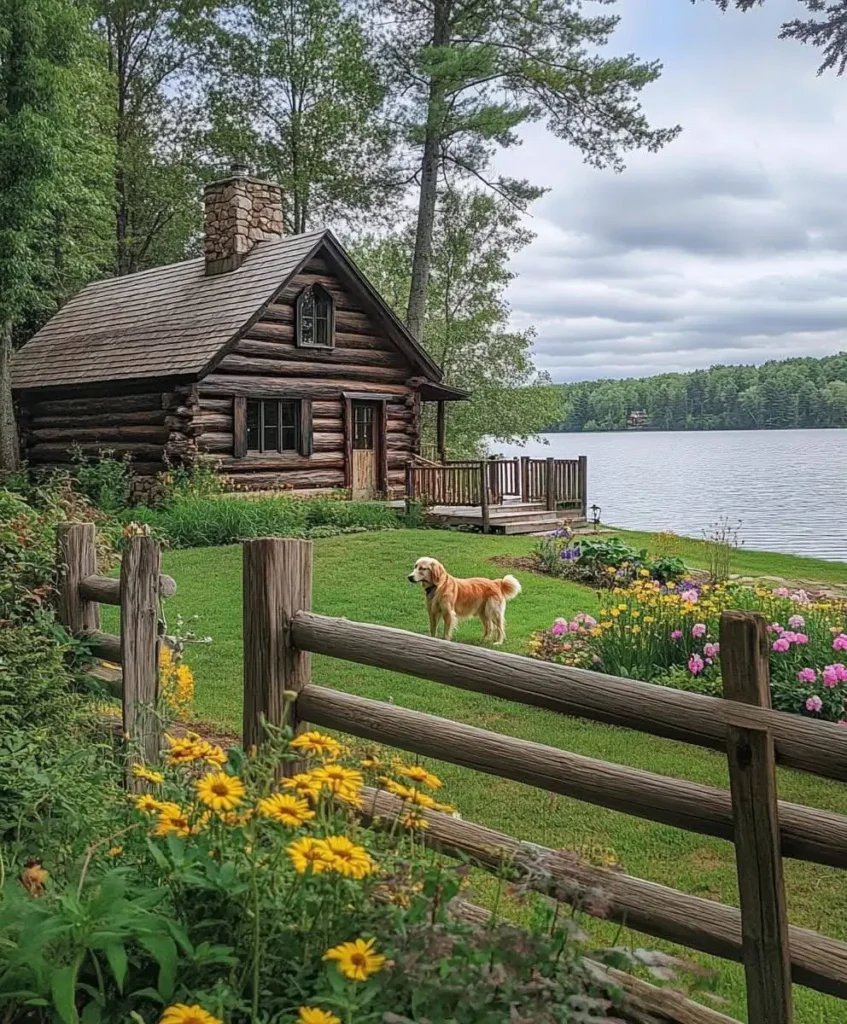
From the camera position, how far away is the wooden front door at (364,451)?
20.2 metres

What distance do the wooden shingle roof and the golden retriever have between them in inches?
371

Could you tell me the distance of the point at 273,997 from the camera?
179 cm

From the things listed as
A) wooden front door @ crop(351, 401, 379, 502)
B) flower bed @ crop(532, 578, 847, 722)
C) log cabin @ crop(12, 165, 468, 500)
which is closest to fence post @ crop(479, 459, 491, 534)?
log cabin @ crop(12, 165, 468, 500)

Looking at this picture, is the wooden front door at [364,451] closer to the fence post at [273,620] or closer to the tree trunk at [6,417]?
the tree trunk at [6,417]

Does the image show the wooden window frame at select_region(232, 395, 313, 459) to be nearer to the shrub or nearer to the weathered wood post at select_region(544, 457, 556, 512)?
the weathered wood post at select_region(544, 457, 556, 512)

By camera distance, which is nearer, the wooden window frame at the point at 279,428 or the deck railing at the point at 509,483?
the wooden window frame at the point at 279,428

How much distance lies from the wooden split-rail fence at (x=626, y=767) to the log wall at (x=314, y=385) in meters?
14.4

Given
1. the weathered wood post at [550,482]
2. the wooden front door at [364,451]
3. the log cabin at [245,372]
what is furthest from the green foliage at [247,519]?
the weathered wood post at [550,482]

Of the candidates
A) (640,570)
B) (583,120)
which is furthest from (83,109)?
(640,570)

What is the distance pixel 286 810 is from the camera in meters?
1.81

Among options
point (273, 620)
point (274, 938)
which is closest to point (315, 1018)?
point (274, 938)

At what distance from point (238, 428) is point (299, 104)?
16872 mm

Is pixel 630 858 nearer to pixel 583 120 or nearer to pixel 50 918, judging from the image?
pixel 50 918

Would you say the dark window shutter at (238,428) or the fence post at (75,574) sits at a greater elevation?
the dark window shutter at (238,428)
